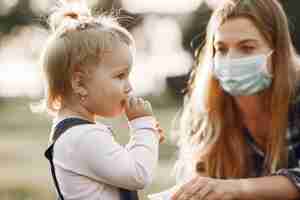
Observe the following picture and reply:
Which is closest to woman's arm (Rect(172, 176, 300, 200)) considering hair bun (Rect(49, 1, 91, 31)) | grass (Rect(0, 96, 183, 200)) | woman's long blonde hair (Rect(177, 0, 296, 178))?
woman's long blonde hair (Rect(177, 0, 296, 178))

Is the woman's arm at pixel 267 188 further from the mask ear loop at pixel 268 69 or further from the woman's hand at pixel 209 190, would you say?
the mask ear loop at pixel 268 69

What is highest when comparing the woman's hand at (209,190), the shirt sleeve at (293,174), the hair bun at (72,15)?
the hair bun at (72,15)

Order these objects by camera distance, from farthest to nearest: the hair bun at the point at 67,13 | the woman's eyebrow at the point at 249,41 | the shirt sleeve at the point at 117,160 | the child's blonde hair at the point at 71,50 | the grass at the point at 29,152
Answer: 1. the grass at the point at 29,152
2. the woman's eyebrow at the point at 249,41
3. the hair bun at the point at 67,13
4. the child's blonde hair at the point at 71,50
5. the shirt sleeve at the point at 117,160

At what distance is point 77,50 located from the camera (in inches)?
164

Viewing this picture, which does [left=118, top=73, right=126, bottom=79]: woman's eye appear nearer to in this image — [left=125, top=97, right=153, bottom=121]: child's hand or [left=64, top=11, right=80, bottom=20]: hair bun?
[left=125, top=97, right=153, bottom=121]: child's hand

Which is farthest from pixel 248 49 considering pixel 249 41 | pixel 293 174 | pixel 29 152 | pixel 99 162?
pixel 29 152

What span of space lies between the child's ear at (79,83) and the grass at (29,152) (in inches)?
145

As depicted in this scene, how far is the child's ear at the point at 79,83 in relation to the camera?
4164 mm

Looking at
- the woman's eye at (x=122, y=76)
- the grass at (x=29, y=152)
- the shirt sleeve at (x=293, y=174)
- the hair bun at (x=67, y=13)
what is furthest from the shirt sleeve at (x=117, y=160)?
the grass at (x=29, y=152)

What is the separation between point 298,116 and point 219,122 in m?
0.39

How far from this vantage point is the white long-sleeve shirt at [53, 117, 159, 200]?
13.4ft

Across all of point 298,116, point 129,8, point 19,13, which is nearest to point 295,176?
point 298,116

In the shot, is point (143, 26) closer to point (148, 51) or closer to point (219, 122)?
point (148, 51)

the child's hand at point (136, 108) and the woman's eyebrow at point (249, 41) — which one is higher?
the woman's eyebrow at point (249, 41)
